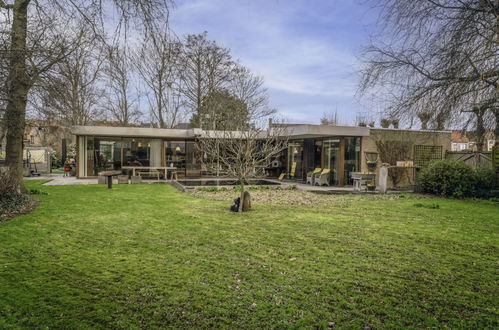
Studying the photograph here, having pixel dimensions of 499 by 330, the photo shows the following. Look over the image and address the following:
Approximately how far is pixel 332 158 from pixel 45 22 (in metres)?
14.3

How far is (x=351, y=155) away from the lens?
1584cm

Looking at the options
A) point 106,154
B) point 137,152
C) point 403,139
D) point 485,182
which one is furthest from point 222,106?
point 485,182

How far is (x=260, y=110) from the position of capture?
2603 cm

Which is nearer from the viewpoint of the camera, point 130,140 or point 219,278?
point 219,278

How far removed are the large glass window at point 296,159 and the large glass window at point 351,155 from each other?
11.4 feet

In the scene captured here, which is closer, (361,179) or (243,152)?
(243,152)

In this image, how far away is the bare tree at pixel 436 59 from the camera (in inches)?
151

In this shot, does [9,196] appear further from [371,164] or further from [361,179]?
[371,164]

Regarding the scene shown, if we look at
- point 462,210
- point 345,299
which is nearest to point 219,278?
point 345,299

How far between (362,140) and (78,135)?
49.9 ft

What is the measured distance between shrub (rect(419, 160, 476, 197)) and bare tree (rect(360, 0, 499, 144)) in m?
8.03

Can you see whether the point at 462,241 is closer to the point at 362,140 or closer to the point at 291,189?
the point at 291,189

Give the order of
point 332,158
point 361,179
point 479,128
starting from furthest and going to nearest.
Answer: point 332,158
point 361,179
point 479,128

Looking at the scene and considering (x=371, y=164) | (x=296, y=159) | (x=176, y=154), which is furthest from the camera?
(x=176, y=154)
